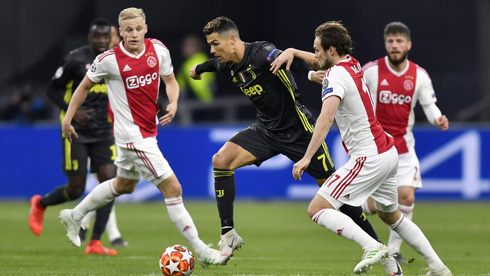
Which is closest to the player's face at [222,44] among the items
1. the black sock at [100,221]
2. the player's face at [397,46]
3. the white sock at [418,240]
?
the white sock at [418,240]

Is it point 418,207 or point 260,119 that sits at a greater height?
point 260,119

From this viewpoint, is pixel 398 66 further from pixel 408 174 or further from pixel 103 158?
pixel 103 158

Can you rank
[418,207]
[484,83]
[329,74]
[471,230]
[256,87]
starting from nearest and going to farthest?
[329,74]
[256,87]
[471,230]
[418,207]
[484,83]

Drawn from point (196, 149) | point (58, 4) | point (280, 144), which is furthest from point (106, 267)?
point (58, 4)

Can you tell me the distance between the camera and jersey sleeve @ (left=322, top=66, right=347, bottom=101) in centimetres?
700

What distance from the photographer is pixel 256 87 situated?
8.16 m

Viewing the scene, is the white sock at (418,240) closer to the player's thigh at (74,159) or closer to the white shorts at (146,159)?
the white shorts at (146,159)

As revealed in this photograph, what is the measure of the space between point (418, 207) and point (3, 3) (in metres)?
9.23

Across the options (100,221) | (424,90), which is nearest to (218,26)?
(424,90)

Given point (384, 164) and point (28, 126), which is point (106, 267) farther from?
point (28, 126)

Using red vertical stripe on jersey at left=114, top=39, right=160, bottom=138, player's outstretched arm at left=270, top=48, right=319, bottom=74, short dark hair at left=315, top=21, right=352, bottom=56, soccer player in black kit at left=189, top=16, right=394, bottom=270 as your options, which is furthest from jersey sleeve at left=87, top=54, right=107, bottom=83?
short dark hair at left=315, top=21, right=352, bottom=56

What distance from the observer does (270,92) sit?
8.17 meters

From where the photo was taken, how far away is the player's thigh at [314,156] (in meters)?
8.20

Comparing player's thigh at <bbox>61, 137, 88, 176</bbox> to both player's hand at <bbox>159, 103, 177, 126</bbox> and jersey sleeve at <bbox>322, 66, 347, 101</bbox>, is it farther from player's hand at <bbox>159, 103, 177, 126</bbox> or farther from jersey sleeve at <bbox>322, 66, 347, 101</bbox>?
jersey sleeve at <bbox>322, 66, 347, 101</bbox>
